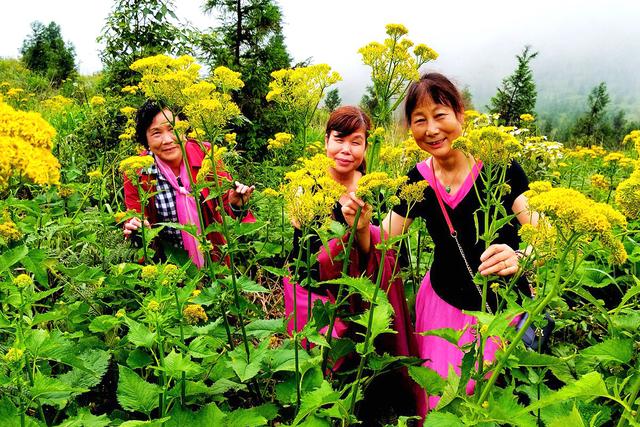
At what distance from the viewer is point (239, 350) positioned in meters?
1.85

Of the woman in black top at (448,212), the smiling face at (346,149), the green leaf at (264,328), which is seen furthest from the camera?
the smiling face at (346,149)

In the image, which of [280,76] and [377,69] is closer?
[377,69]

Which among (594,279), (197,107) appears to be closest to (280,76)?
(197,107)

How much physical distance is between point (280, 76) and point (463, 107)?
1.11 metres

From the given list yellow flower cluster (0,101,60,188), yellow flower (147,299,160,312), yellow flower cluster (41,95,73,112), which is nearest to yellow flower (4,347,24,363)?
yellow flower (147,299,160,312)

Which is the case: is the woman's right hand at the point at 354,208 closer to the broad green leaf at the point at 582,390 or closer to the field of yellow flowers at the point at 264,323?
the field of yellow flowers at the point at 264,323

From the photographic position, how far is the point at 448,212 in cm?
260

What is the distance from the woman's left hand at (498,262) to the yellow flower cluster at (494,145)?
1.08 feet

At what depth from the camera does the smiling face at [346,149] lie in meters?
3.05

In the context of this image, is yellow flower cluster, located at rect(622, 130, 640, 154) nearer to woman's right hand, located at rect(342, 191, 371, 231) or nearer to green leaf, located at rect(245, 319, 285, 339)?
woman's right hand, located at rect(342, 191, 371, 231)

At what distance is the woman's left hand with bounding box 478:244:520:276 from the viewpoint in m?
1.70

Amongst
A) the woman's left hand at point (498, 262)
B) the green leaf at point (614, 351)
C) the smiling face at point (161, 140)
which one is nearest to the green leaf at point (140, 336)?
the woman's left hand at point (498, 262)

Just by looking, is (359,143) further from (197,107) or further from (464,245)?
(197,107)

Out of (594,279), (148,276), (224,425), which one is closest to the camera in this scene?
(224,425)
